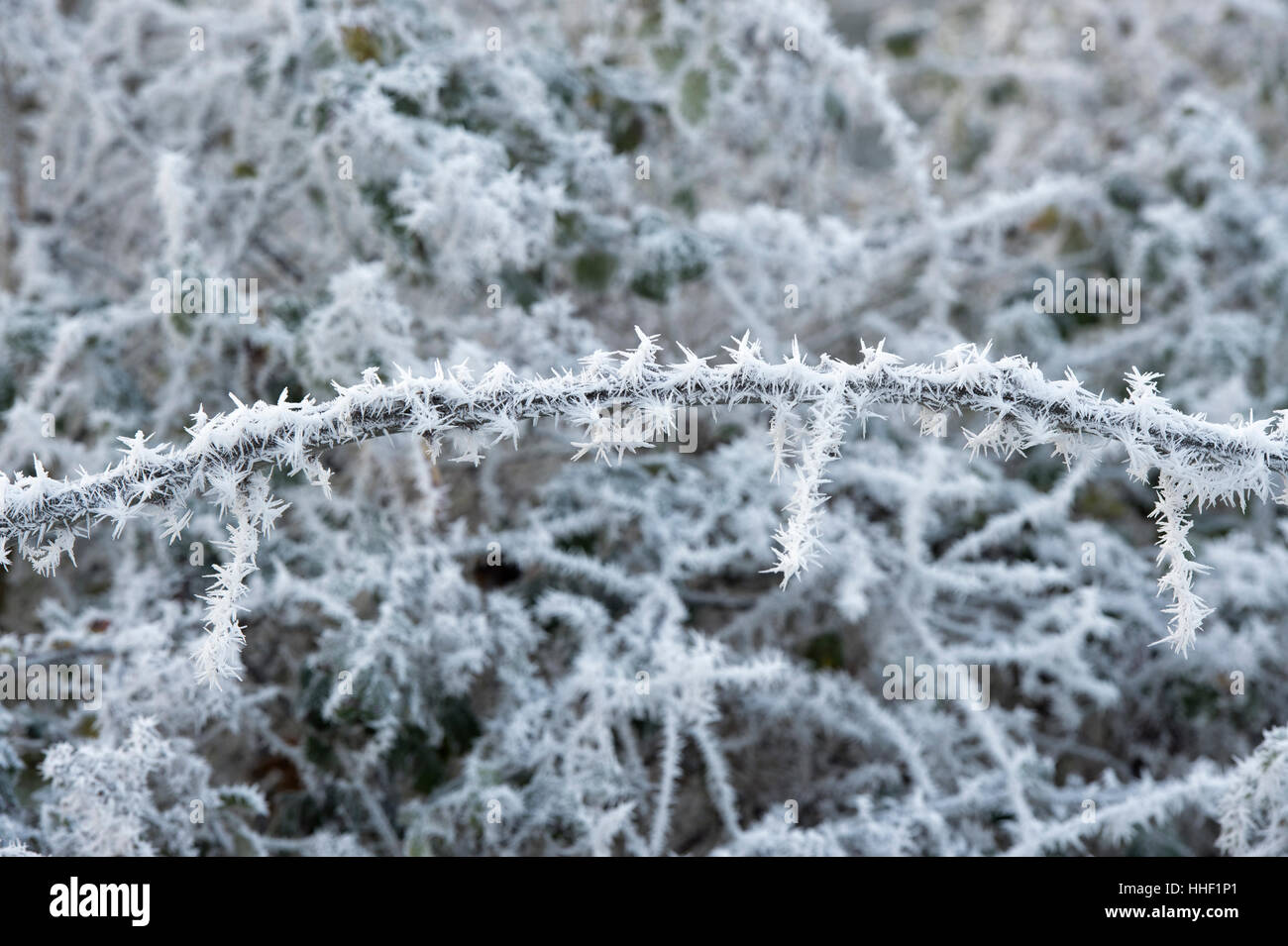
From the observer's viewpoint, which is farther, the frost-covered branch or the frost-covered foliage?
the frost-covered foliage

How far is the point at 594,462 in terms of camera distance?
1.64m

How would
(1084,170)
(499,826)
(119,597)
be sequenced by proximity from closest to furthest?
(499,826) < (119,597) < (1084,170)

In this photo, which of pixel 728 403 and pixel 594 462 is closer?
pixel 728 403

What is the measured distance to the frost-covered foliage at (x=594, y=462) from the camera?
107cm

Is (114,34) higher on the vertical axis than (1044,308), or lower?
higher

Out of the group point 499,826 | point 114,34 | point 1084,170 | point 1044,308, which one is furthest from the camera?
point 1084,170

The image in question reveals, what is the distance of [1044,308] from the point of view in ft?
7.34

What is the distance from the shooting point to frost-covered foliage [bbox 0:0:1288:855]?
1.07m

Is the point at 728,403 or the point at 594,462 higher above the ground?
the point at 594,462

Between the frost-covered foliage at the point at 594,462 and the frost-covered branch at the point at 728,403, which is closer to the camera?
the frost-covered branch at the point at 728,403

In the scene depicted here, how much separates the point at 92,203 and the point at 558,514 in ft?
4.16
